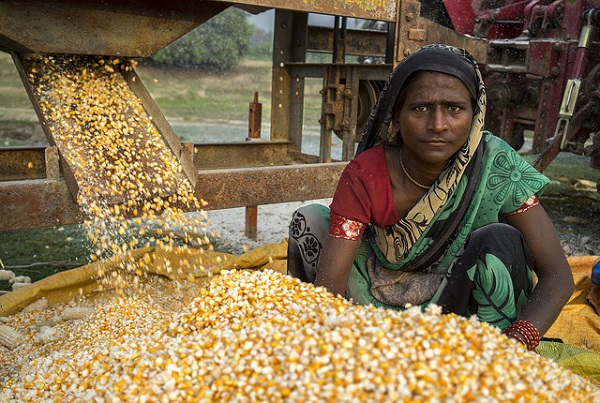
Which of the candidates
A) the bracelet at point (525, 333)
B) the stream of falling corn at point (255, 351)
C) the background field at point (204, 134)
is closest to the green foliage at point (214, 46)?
the background field at point (204, 134)

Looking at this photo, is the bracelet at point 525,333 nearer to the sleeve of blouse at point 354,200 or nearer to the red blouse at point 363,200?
the red blouse at point 363,200

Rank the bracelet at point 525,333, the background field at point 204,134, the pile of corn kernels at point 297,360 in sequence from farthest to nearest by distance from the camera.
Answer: the background field at point 204,134
the bracelet at point 525,333
the pile of corn kernels at point 297,360

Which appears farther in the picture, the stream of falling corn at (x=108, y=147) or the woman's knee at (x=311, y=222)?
the stream of falling corn at (x=108, y=147)

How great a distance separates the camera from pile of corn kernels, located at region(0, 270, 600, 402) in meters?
1.31

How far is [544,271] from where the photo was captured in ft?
6.69

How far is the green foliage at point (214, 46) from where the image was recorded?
19062 mm

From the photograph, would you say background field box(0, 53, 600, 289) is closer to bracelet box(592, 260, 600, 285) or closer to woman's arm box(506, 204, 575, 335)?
bracelet box(592, 260, 600, 285)

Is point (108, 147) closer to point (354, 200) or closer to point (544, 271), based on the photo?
point (354, 200)

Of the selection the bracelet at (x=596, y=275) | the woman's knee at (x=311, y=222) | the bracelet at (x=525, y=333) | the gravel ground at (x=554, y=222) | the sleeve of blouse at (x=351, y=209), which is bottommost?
the gravel ground at (x=554, y=222)

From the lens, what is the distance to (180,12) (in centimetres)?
307

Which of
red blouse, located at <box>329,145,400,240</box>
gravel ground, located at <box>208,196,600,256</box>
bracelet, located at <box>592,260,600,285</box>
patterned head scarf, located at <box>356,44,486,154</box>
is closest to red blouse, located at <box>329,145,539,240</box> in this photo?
red blouse, located at <box>329,145,400,240</box>

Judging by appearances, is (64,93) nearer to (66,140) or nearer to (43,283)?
(66,140)

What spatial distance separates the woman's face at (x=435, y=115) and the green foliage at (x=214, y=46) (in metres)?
17.4

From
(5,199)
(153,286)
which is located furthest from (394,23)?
(5,199)
